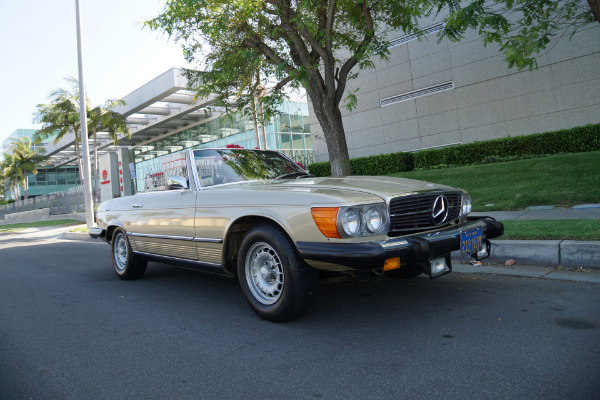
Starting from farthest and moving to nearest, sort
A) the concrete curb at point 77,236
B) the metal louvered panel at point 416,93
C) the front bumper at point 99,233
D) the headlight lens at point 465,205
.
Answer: the metal louvered panel at point 416,93
the concrete curb at point 77,236
the front bumper at point 99,233
the headlight lens at point 465,205

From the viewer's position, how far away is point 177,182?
4355mm

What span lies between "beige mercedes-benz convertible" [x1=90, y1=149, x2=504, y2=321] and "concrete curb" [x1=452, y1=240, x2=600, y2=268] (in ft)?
4.07

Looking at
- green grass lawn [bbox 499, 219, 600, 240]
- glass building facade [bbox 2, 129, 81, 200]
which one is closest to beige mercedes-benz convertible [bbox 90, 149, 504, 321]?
green grass lawn [bbox 499, 219, 600, 240]

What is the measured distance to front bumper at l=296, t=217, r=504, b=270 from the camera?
289 centimetres

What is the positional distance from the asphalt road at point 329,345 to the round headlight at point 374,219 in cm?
79

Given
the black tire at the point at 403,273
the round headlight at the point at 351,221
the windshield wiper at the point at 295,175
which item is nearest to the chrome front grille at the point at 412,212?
the round headlight at the point at 351,221

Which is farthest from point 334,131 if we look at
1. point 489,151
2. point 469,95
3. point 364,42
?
point 469,95

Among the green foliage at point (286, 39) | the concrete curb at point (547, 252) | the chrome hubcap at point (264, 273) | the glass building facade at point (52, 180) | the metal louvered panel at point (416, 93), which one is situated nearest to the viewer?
the chrome hubcap at point (264, 273)

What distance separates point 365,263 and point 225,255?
1.48 meters

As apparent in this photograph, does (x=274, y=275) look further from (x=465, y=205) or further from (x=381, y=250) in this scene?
(x=465, y=205)

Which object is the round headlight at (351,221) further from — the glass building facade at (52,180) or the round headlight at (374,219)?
the glass building facade at (52,180)

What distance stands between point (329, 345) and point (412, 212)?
1265 millimetres

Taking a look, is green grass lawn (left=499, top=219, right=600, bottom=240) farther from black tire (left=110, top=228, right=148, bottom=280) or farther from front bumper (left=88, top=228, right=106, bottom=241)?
front bumper (left=88, top=228, right=106, bottom=241)

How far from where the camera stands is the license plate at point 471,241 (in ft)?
11.1
